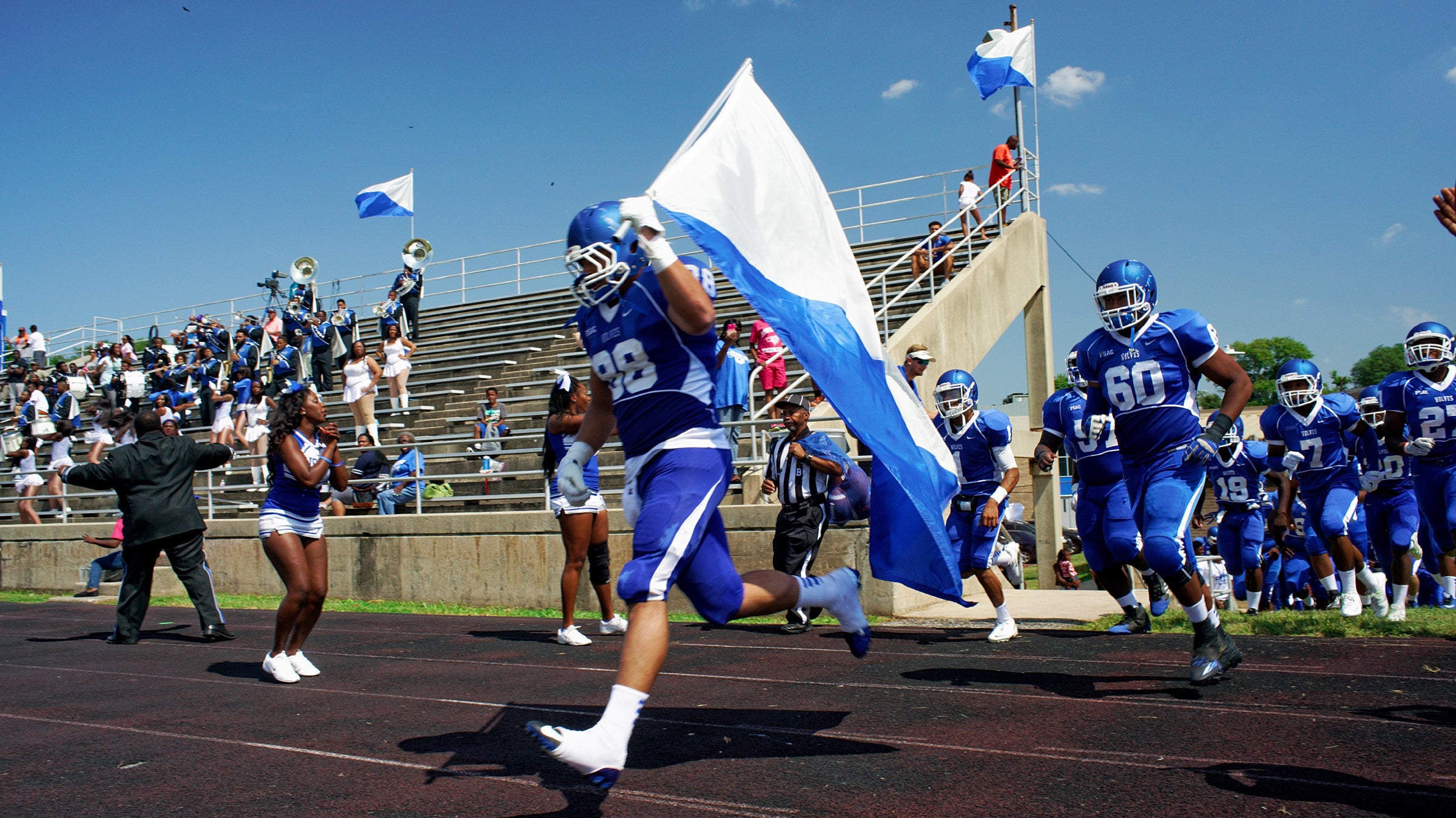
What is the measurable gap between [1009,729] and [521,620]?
→ 6.90 metres

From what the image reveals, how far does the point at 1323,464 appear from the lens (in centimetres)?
927

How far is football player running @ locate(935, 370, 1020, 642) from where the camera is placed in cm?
821

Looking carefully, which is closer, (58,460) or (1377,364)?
Answer: (58,460)

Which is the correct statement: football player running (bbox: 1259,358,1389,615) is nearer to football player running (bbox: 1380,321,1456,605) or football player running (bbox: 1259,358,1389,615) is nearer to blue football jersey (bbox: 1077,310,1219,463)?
football player running (bbox: 1380,321,1456,605)

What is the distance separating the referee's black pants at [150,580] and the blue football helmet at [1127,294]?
26.8ft

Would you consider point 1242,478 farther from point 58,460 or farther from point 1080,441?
point 58,460

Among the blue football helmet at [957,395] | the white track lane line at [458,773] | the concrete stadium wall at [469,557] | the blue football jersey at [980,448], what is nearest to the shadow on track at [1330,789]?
the white track lane line at [458,773]

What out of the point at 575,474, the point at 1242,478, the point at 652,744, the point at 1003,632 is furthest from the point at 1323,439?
the point at 575,474

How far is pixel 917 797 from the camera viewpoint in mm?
3625

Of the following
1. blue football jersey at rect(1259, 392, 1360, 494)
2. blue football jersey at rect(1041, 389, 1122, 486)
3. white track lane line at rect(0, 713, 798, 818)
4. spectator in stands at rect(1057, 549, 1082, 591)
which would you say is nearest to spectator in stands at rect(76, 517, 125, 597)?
white track lane line at rect(0, 713, 798, 818)

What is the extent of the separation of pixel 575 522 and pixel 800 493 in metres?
1.98

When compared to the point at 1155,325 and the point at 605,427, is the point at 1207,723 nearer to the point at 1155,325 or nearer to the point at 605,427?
the point at 1155,325

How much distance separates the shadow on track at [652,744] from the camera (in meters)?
4.18

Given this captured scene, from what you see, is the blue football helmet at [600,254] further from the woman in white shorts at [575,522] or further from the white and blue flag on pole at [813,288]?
the woman in white shorts at [575,522]
